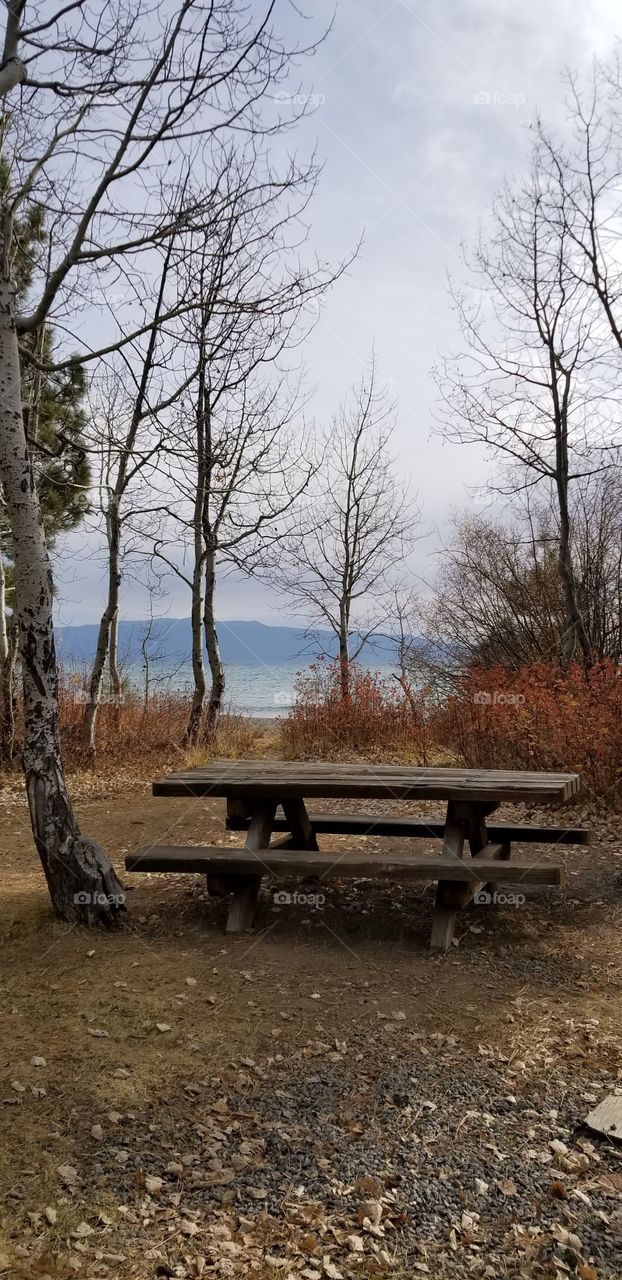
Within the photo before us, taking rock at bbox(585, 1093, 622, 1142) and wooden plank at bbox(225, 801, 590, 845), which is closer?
rock at bbox(585, 1093, 622, 1142)

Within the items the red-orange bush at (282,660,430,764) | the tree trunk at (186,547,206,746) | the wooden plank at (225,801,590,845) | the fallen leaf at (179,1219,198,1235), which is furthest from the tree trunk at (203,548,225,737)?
the fallen leaf at (179,1219,198,1235)

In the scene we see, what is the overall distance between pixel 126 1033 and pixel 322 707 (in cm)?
1003

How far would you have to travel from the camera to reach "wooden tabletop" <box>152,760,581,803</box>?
4.38 m

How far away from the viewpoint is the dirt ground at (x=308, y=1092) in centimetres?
236

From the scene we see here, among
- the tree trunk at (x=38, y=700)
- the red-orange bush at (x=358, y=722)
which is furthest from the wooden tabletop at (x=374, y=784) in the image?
the red-orange bush at (x=358, y=722)

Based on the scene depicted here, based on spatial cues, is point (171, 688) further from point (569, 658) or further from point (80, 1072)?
point (80, 1072)

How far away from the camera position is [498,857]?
5.35m

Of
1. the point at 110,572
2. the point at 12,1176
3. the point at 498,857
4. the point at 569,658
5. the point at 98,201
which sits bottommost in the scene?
the point at 12,1176

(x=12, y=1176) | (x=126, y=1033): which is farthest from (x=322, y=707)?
(x=12, y=1176)

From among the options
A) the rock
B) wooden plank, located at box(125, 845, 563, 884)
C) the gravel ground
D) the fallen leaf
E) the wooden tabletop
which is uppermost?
the wooden tabletop

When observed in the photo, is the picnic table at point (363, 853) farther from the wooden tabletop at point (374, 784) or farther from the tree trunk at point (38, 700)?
the tree trunk at point (38, 700)

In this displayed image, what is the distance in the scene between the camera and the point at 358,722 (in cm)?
1292

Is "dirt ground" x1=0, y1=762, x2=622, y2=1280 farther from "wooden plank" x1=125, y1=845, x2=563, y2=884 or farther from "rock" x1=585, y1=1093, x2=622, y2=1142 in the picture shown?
"wooden plank" x1=125, y1=845, x2=563, y2=884

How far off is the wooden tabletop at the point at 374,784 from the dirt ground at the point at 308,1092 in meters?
0.77
